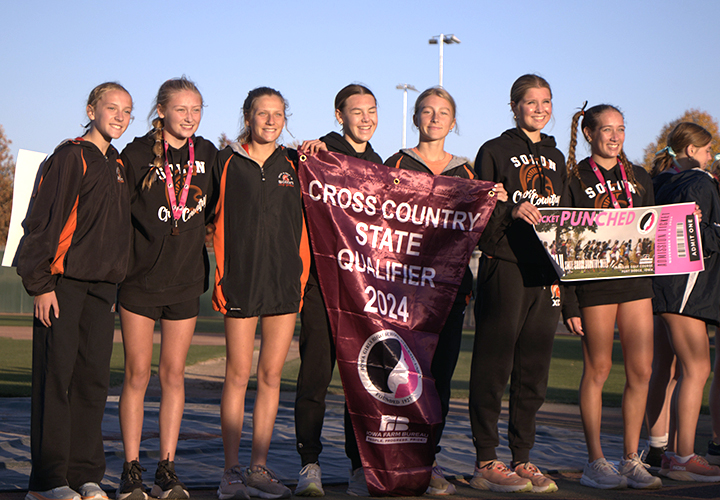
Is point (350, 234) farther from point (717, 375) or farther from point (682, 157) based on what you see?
point (717, 375)

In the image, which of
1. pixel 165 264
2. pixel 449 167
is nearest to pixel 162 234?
pixel 165 264

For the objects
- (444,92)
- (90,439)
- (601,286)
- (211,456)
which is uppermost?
(444,92)

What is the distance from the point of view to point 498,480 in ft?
13.9

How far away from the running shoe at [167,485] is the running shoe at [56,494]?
1.42 ft

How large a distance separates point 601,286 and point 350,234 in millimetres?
1690

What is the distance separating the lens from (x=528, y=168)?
4441mm

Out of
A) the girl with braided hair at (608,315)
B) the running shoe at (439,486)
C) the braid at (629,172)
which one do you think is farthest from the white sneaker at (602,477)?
the braid at (629,172)

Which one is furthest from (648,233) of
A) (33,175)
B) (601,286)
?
(33,175)

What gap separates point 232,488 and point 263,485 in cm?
18

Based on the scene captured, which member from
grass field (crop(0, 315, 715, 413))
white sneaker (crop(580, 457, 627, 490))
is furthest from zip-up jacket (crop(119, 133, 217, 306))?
grass field (crop(0, 315, 715, 413))

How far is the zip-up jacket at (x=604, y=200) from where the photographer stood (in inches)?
179

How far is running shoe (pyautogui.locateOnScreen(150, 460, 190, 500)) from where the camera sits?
3.77 meters

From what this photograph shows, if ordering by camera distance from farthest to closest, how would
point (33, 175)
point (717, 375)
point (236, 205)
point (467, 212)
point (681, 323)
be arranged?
1. point (717, 375)
2. point (681, 323)
3. point (467, 212)
4. point (236, 205)
5. point (33, 175)

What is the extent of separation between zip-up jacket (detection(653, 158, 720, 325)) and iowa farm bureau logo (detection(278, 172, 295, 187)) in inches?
104
